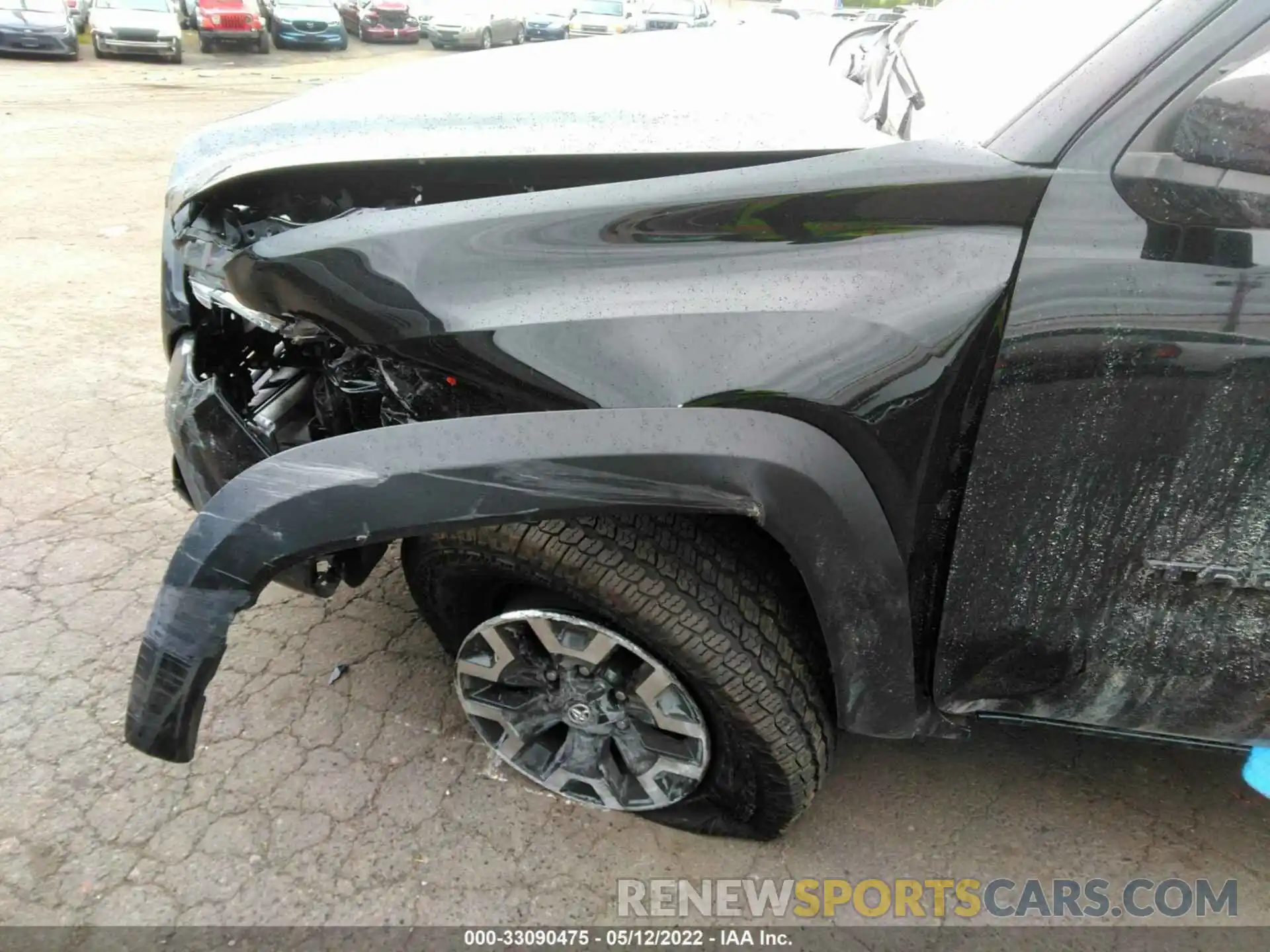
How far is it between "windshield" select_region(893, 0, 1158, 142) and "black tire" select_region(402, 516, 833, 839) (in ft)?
2.85

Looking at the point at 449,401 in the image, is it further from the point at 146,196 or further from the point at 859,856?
the point at 146,196

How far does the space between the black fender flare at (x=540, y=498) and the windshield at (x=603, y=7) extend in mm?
21043

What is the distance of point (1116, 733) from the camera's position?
68.8 inches

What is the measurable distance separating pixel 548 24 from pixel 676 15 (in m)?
3.13

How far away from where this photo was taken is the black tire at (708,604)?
168cm

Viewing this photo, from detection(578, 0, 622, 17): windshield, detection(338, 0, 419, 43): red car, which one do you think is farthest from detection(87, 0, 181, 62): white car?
detection(578, 0, 622, 17): windshield

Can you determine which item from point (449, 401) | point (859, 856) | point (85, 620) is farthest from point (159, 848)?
point (859, 856)

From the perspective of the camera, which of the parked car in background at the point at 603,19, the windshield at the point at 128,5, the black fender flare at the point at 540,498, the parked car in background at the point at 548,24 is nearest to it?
the black fender flare at the point at 540,498

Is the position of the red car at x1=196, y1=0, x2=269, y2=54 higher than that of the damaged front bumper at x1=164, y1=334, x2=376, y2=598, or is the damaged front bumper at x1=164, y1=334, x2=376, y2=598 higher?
the red car at x1=196, y1=0, x2=269, y2=54

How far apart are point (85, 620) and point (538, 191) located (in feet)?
6.41

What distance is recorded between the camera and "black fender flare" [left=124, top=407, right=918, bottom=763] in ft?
4.82

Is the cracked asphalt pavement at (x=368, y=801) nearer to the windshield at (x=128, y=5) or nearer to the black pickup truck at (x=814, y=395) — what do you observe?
the black pickup truck at (x=814, y=395)

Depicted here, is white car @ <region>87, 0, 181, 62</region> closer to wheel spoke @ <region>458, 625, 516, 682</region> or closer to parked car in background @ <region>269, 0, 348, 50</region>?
parked car in background @ <region>269, 0, 348, 50</region>

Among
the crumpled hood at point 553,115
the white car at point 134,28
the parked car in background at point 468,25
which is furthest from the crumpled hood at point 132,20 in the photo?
the crumpled hood at point 553,115
